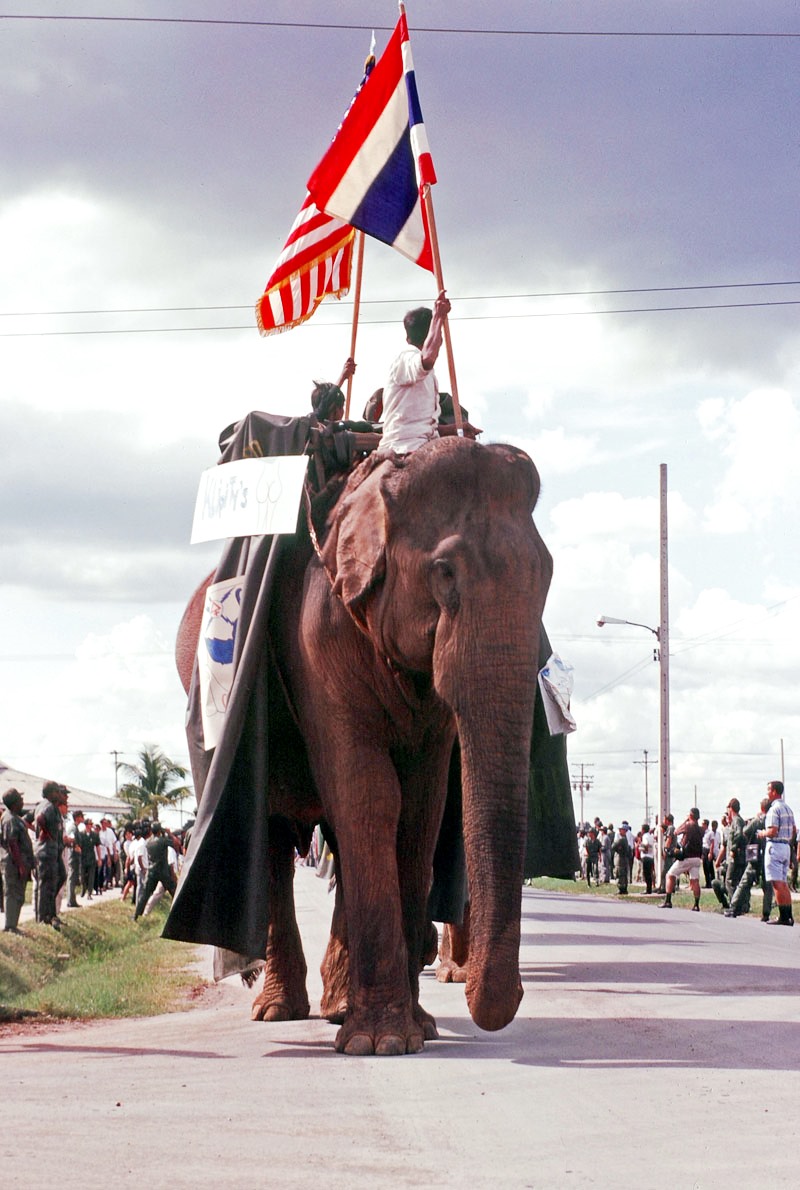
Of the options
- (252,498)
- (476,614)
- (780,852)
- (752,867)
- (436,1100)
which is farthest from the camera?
(752,867)

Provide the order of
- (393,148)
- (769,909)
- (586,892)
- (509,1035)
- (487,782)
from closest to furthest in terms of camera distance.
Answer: (487,782), (509,1035), (393,148), (769,909), (586,892)

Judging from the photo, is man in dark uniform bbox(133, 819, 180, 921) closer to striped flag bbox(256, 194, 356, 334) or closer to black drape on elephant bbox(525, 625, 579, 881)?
striped flag bbox(256, 194, 356, 334)

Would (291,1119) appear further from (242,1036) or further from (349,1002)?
(242,1036)

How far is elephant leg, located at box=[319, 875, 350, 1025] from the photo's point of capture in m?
8.99

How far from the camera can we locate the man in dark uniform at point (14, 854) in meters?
19.3

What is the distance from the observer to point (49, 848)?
2128 cm

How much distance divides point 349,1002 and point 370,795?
100cm

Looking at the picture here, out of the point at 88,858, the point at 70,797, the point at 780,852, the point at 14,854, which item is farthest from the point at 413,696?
the point at 70,797

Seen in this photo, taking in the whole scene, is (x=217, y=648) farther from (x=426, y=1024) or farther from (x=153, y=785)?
(x=153, y=785)

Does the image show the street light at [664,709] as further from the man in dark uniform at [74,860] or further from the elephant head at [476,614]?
the elephant head at [476,614]

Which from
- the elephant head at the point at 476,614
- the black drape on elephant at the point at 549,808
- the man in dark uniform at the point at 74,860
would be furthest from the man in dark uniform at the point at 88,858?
the elephant head at the point at 476,614

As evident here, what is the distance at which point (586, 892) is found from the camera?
41.2 meters

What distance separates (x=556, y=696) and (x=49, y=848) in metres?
11.5

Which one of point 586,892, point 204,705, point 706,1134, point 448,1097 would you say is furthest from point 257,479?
point 586,892
